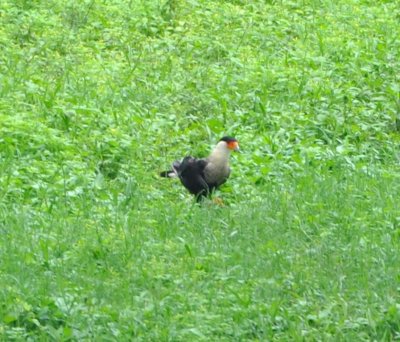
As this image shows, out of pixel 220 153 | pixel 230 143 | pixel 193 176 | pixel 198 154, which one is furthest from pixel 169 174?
pixel 198 154

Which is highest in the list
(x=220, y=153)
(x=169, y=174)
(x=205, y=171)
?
(x=220, y=153)

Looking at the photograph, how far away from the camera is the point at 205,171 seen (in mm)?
9961

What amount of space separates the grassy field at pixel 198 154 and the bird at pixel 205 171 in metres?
0.13

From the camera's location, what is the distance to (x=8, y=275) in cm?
746

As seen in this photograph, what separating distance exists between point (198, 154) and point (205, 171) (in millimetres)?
889

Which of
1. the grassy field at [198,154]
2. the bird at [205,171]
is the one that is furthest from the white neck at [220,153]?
the grassy field at [198,154]

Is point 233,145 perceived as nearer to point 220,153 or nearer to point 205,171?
point 220,153

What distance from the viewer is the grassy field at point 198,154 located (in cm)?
722

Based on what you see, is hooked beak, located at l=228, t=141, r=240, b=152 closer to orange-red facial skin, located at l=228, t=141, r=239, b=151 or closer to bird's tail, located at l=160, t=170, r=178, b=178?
orange-red facial skin, located at l=228, t=141, r=239, b=151

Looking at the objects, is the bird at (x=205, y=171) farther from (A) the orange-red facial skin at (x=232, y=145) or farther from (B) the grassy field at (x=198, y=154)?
(B) the grassy field at (x=198, y=154)

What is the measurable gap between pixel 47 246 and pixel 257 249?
1.36 m

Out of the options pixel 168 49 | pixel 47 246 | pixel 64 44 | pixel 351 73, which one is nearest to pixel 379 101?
pixel 351 73

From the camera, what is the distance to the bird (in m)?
9.86

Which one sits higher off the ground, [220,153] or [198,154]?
[220,153]
